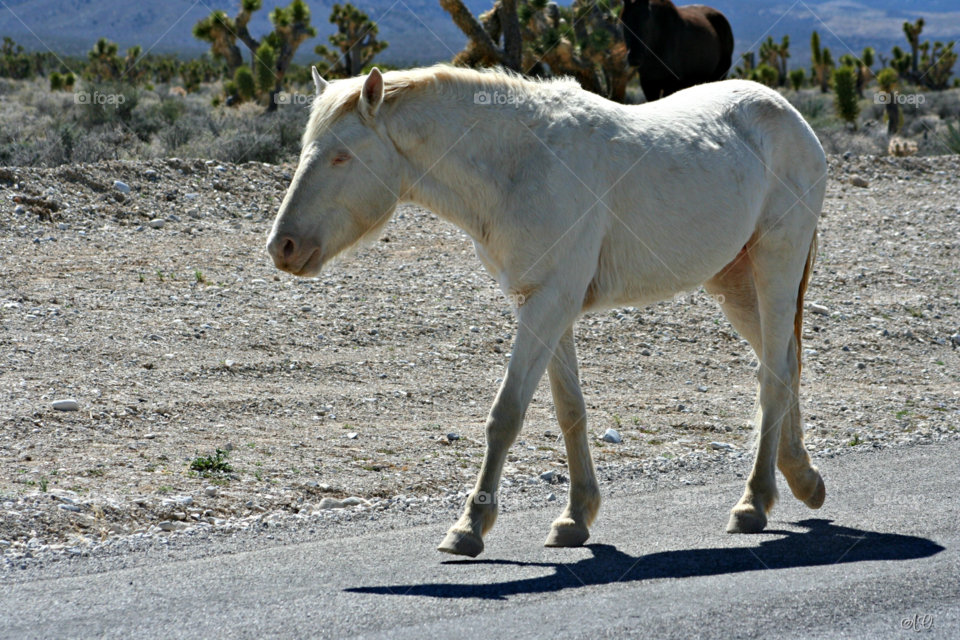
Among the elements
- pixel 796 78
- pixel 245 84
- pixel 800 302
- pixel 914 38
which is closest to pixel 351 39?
pixel 245 84

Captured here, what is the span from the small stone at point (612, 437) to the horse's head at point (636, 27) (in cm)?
1241

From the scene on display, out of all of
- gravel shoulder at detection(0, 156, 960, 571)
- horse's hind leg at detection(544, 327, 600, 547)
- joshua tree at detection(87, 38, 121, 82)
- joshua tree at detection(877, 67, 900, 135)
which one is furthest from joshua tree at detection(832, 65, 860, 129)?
joshua tree at detection(87, 38, 121, 82)

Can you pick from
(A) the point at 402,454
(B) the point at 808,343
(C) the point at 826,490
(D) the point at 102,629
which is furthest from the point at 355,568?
(B) the point at 808,343

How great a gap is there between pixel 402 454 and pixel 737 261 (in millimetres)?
2591

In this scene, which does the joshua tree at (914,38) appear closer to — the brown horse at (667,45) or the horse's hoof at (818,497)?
the brown horse at (667,45)

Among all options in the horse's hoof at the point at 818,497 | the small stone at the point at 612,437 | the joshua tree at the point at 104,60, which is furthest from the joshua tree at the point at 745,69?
the horse's hoof at the point at 818,497

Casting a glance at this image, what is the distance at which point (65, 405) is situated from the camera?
647 centimetres

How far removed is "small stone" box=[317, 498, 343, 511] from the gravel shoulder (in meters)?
0.06

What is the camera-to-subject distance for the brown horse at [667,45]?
1773 centimetres

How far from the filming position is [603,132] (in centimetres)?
466

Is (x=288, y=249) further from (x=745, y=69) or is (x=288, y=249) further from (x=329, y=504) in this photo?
(x=745, y=69)

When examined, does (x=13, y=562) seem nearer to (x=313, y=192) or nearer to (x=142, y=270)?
(x=313, y=192)

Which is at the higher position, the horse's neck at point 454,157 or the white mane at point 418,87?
the white mane at point 418,87

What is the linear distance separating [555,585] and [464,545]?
0.45 metres
